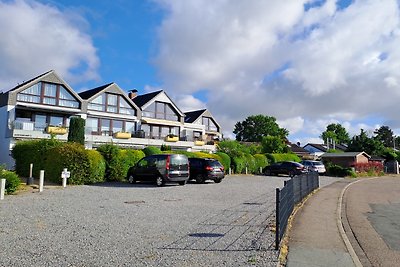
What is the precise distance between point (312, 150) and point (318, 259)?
288 ft

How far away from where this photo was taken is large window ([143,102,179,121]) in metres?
46.9

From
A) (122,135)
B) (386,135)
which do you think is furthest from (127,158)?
(386,135)

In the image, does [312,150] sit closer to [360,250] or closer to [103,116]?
[103,116]

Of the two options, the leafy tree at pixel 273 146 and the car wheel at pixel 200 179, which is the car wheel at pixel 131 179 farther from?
the leafy tree at pixel 273 146

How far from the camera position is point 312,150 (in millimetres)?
89812

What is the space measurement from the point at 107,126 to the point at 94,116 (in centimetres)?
193

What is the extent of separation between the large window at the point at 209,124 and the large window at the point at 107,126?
1899 cm

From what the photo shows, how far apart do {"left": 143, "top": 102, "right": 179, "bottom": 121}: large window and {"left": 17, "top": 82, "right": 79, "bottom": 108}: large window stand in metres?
10.6

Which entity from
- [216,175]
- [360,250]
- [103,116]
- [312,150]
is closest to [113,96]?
[103,116]

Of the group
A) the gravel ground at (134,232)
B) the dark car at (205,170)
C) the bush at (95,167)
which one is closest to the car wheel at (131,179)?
the bush at (95,167)

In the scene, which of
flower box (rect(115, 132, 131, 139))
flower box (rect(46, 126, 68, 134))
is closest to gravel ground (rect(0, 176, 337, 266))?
flower box (rect(46, 126, 68, 134))

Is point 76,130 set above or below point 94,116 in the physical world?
below

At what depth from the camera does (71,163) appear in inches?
717

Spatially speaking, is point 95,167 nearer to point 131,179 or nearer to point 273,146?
point 131,179
